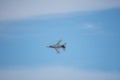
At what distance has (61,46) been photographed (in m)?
13.8

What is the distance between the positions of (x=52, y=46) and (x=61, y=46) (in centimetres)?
71

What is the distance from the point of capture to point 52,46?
1418 centimetres
